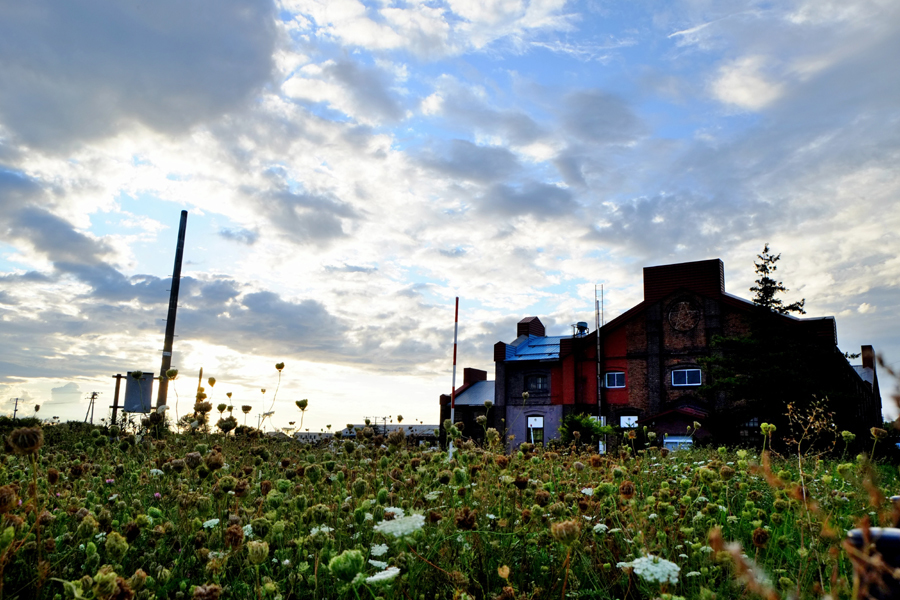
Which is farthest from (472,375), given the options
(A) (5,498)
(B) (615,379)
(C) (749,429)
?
(A) (5,498)

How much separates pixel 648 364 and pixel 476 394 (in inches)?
503

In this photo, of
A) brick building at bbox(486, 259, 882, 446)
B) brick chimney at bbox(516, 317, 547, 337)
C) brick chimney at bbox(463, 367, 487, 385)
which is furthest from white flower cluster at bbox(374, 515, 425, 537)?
brick chimney at bbox(463, 367, 487, 385)

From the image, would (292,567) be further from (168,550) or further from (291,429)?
(291,429)

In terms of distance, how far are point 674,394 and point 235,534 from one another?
32874 mm

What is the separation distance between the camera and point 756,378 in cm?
2339

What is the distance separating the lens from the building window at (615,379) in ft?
114

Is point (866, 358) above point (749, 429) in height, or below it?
above

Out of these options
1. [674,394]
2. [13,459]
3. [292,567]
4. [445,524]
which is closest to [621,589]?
[445,524]

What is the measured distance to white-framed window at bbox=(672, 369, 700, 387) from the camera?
1271 inches

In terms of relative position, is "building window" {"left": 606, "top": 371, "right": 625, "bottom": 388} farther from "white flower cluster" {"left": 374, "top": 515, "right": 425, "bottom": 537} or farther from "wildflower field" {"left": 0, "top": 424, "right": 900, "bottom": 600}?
"white flower cluster" {"left": 374, "top": 515, "right": 425, "bottom": 537}

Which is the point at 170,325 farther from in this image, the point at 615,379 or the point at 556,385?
the point at 615,379

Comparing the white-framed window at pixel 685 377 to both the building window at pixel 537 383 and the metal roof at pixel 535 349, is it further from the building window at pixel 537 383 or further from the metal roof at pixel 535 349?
the building window at pixel 537 383

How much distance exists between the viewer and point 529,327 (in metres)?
43.4

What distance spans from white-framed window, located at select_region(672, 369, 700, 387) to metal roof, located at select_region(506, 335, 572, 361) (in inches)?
281
